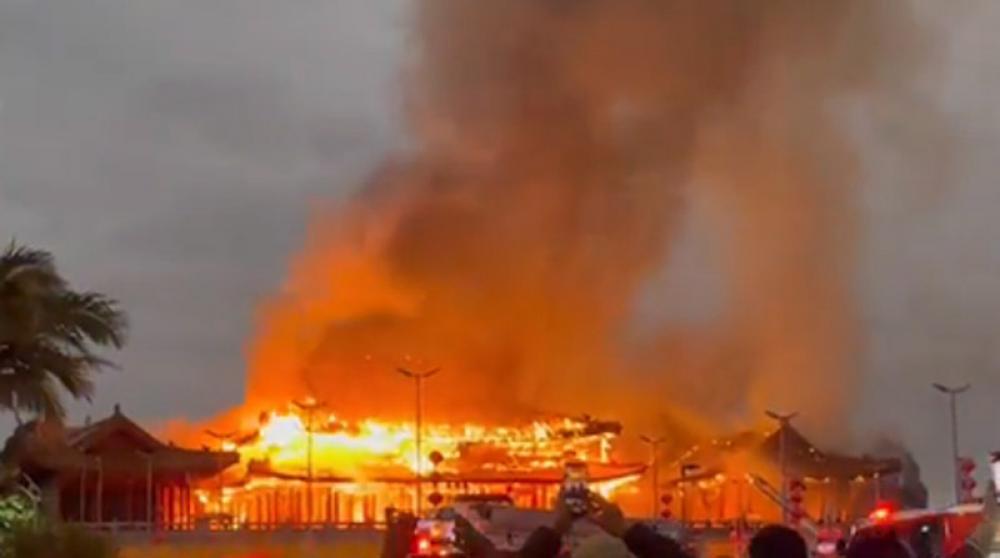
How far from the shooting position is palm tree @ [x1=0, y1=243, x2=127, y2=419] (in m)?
24.7

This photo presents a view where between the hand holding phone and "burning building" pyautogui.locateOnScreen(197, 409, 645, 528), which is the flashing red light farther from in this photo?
"burning building" pyautogui.locateOnScreen(197, 409, 645, 528)

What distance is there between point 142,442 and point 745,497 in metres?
44.8

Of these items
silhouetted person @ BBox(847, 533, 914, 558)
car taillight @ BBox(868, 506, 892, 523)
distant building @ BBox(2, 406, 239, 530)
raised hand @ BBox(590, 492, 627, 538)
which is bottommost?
silhouetted person @ BBox(847, 533, 914, 558)

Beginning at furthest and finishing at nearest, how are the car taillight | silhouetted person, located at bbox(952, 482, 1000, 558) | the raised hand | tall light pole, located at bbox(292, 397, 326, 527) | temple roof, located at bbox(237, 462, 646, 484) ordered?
temple roof, located at bbox(237, 462, 646, 484) → tall light pole, located at bbox(292, 397, 326, 527) → the car taillight → silhouetted person, located at bbox(952, 482, 1000, 558) → the raised hand

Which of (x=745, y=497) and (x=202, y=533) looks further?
(x=745, y=497)

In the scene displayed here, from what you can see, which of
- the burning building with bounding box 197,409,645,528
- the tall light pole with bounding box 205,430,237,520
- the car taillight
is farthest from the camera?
the burning building with bounding box 197,409,645,528

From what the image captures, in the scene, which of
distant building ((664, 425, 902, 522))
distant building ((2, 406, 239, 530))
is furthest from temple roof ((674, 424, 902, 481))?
distant building ((2, 406, 239, 530))

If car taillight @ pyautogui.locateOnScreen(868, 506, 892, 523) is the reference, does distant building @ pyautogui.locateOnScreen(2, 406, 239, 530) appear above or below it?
above

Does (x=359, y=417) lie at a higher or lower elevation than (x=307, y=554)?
higher

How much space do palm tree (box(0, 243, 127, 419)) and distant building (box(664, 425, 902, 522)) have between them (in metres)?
87.8

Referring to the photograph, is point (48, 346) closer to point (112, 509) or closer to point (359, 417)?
point (112, 509)

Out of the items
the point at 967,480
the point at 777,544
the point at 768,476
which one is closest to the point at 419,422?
the point at 768,476

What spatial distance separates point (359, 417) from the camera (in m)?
120

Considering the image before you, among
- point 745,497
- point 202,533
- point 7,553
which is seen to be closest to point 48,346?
point 7,553
